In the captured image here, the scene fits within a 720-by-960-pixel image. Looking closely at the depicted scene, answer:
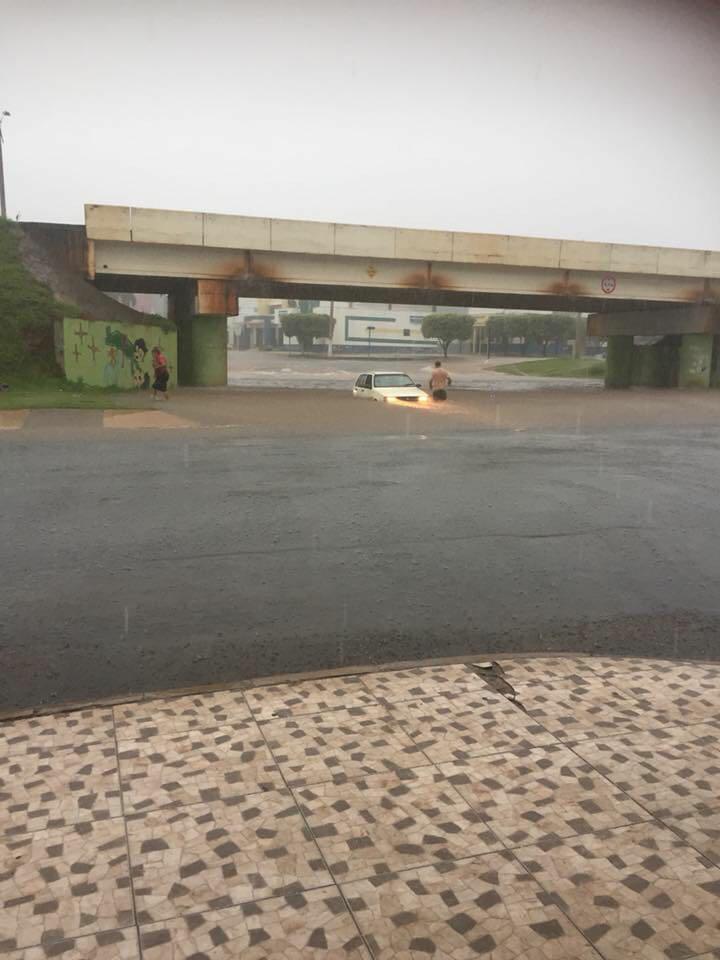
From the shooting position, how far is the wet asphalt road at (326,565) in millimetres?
5250

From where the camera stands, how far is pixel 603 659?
16.3 feet

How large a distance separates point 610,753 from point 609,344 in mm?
41574

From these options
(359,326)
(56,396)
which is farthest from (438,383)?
(359,326)

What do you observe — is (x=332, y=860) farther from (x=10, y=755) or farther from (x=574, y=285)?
(x=574, y=285)

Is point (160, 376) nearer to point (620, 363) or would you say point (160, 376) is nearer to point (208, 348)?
point (208, 348)

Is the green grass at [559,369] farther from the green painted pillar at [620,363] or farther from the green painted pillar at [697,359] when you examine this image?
A: the green painted pillar at [697,359]

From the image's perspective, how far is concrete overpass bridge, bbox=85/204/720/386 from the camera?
28.7 metres

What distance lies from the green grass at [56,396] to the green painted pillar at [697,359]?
26882 mm

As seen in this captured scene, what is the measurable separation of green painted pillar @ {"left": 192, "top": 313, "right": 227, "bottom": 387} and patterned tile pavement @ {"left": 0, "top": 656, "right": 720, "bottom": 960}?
28164mm

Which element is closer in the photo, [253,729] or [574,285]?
[253,729]

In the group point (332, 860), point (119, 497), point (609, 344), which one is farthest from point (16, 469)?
point (609, 344)

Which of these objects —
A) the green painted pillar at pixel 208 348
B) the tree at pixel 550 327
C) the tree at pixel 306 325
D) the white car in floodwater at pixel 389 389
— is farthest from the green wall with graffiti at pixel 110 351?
the tree at pixel 550 327

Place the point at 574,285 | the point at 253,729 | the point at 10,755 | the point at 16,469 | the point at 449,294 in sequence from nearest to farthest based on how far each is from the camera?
the point at 10,755 → the point at 253,729 → the point at 16,469 → the point at 574,285 → the point at 449,294

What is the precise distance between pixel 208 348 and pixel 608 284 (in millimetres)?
17824
